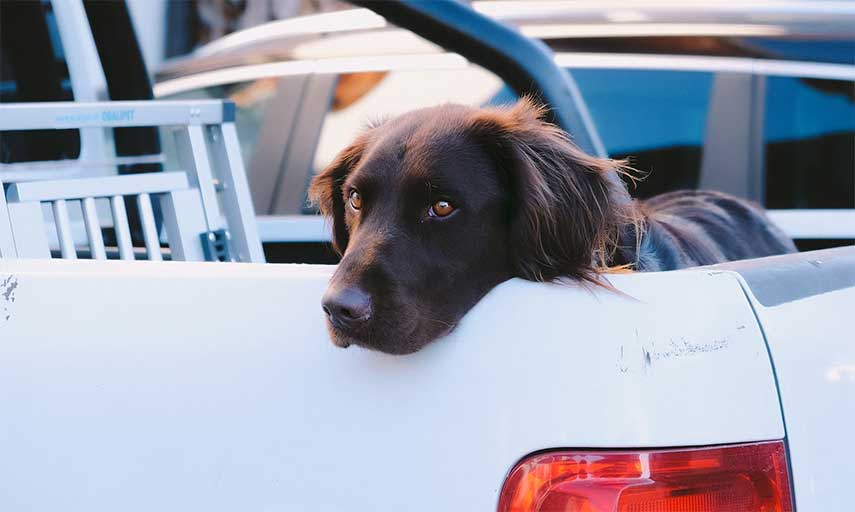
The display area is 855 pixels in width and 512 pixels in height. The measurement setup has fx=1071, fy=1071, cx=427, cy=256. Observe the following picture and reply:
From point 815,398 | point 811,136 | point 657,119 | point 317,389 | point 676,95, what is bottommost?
point 811,136

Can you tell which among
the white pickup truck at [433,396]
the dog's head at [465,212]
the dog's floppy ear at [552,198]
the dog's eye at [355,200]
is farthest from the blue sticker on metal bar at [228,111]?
the white pickup truck at [433,396]

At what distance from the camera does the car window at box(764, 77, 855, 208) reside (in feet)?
16.7

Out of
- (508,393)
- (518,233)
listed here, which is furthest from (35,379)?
(518,233)

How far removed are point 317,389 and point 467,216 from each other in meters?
0.75

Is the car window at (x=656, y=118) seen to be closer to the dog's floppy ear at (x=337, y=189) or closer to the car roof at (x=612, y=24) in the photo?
the car roof at (x=612, y=24)

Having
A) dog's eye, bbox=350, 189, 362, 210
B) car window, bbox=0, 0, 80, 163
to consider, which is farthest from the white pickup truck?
car window, bbox=0, 0, 80, 163

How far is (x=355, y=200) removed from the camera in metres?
2.55

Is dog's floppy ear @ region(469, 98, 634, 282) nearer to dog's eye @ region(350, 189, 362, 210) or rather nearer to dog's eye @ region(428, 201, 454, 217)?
dog's eye @ region(428, 201, 454, 217)

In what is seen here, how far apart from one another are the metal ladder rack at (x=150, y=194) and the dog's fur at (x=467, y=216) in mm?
639

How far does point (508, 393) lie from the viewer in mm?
1611

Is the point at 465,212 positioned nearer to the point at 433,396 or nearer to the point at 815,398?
the point at 433,396

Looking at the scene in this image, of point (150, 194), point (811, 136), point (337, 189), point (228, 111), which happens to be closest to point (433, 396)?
point (337, 189)

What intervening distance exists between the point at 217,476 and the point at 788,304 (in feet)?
3.25

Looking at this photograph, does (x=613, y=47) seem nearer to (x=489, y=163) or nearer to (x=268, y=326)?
(x=489, y=163)
